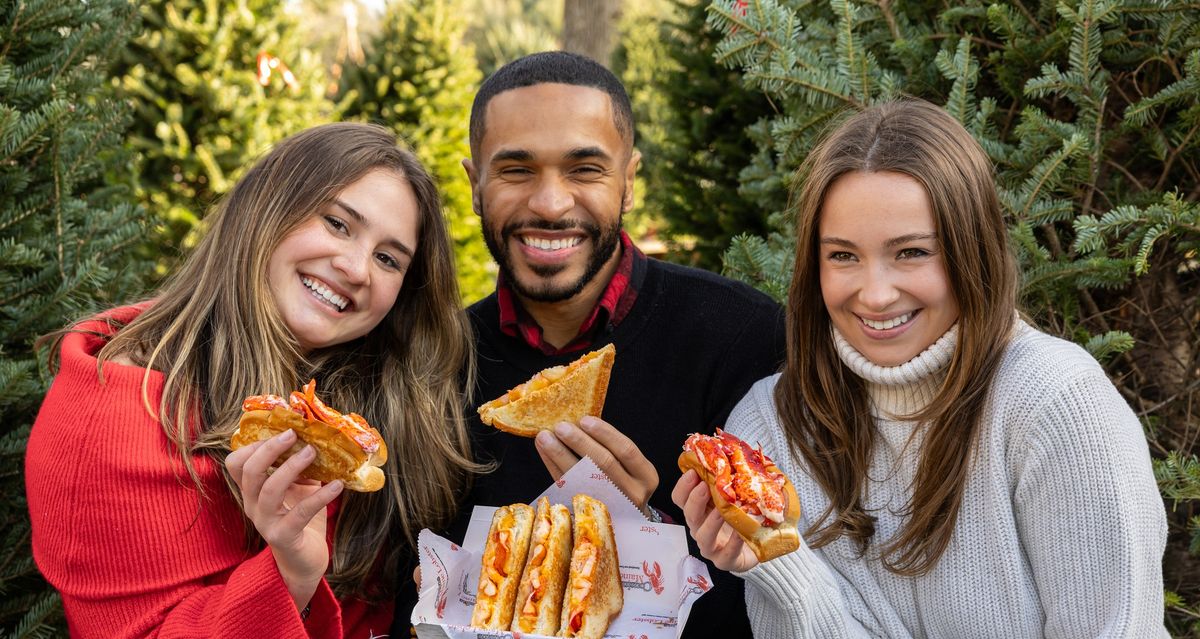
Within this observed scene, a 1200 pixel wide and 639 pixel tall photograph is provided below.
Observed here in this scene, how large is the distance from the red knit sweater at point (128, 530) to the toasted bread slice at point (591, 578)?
2.33 ft

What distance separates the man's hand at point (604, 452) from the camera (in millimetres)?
2932

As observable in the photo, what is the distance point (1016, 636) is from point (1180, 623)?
94 cm

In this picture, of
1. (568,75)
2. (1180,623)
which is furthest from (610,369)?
(1180,623)

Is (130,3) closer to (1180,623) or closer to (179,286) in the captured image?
(179,286)

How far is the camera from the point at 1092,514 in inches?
97.7

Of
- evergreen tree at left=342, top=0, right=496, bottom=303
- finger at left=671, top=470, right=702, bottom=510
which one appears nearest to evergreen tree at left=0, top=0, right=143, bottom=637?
finger at left=671, top=470, right=702, bottom=510

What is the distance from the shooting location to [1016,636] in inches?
106

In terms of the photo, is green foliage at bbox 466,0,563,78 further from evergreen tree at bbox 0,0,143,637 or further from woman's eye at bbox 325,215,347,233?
woman's eye at bbox 325,215,347,233

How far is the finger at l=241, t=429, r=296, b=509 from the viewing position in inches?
92.7

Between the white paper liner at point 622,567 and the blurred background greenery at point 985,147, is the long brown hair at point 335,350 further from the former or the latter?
the blurred background greenery at point 985,147

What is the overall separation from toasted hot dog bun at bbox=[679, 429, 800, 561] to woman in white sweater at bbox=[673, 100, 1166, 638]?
54 millimetres

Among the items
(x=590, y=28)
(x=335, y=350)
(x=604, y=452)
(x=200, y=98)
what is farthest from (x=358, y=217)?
(x=590, y=28)

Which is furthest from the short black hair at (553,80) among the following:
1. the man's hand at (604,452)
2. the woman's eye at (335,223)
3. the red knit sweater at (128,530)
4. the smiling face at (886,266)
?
the red knit sweater at (128,530)

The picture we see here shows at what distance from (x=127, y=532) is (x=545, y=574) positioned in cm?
111
